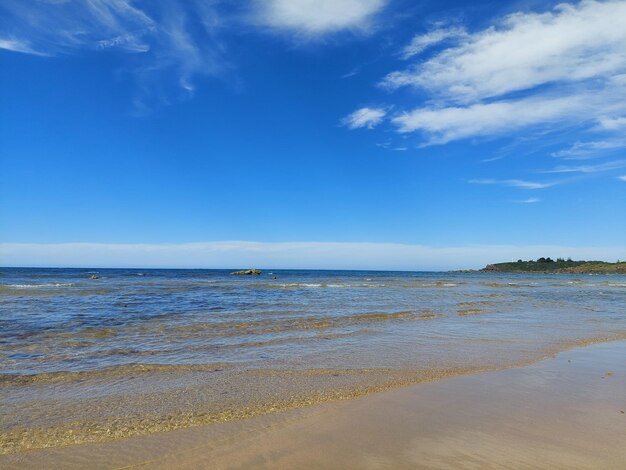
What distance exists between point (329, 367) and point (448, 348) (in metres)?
3.84

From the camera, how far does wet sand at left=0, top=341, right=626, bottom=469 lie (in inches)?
175

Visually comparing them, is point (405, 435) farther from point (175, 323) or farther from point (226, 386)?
point (175, 323)

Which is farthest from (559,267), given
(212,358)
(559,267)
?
(212,358)

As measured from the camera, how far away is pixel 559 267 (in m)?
160

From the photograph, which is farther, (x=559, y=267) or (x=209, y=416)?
(x=559, y=267)

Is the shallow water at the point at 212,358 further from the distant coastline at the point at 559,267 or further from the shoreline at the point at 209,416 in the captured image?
the distant coastline at the point at 559,267

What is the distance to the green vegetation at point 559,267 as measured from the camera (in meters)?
143

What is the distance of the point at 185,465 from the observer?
172 inches

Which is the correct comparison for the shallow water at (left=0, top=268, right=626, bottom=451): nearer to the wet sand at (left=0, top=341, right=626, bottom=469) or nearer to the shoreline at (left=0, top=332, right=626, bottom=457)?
the shoreline at (left=0, top=332, right=626, bottom=457)

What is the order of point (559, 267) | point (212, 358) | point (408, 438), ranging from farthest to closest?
point (559, 267) → point (212, 358) → point (408, 438)

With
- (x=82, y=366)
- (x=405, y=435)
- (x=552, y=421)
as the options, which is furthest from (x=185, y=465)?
(x=82, y=366)

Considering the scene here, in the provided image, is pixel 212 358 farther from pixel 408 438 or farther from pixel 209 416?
pixel 408 438

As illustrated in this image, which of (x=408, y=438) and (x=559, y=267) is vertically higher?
(x=559, y=267)

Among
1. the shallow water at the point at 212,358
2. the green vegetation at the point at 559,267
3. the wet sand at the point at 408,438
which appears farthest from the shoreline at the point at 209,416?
the green vegetation at the point at 559,267
